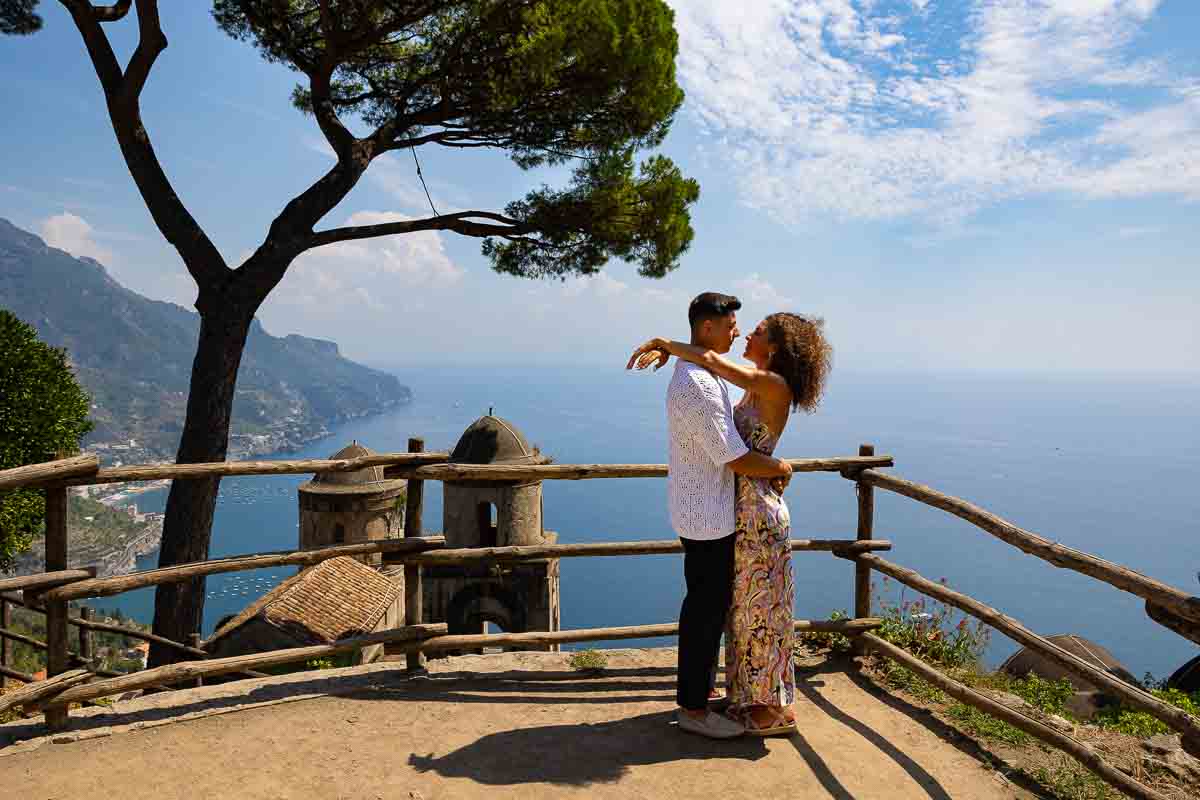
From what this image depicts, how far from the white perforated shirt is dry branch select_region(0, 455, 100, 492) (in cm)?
298

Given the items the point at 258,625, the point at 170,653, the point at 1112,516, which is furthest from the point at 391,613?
the point at 1112,516

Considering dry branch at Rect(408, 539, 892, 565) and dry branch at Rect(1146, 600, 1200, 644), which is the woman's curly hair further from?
dry branch at Rect(1146, 600, 1200, 644)

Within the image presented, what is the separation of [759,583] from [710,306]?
4.85 feet

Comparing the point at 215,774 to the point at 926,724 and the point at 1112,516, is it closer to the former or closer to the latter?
the point at 926,724

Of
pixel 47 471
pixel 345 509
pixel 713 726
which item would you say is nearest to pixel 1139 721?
pixel 713 726

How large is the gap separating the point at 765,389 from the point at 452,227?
23.8 ft

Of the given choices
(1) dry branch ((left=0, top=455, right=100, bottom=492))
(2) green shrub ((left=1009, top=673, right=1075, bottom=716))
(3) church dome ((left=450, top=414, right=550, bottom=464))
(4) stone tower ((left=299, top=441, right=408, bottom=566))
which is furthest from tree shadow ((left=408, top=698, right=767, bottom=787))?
(4) stone tower ((left=299, top=441, right=408, bottom=566))

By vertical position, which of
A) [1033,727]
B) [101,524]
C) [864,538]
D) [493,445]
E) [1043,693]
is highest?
[864,538]

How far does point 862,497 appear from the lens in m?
4.98

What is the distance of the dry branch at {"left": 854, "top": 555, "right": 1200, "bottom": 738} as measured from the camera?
292cm

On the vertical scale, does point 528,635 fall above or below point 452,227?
below

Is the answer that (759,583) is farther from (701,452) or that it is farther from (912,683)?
(912,683)

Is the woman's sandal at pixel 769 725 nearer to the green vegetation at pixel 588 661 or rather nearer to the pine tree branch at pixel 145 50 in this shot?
the green vegetation at pixel 588 661

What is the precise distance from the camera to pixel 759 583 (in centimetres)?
364
